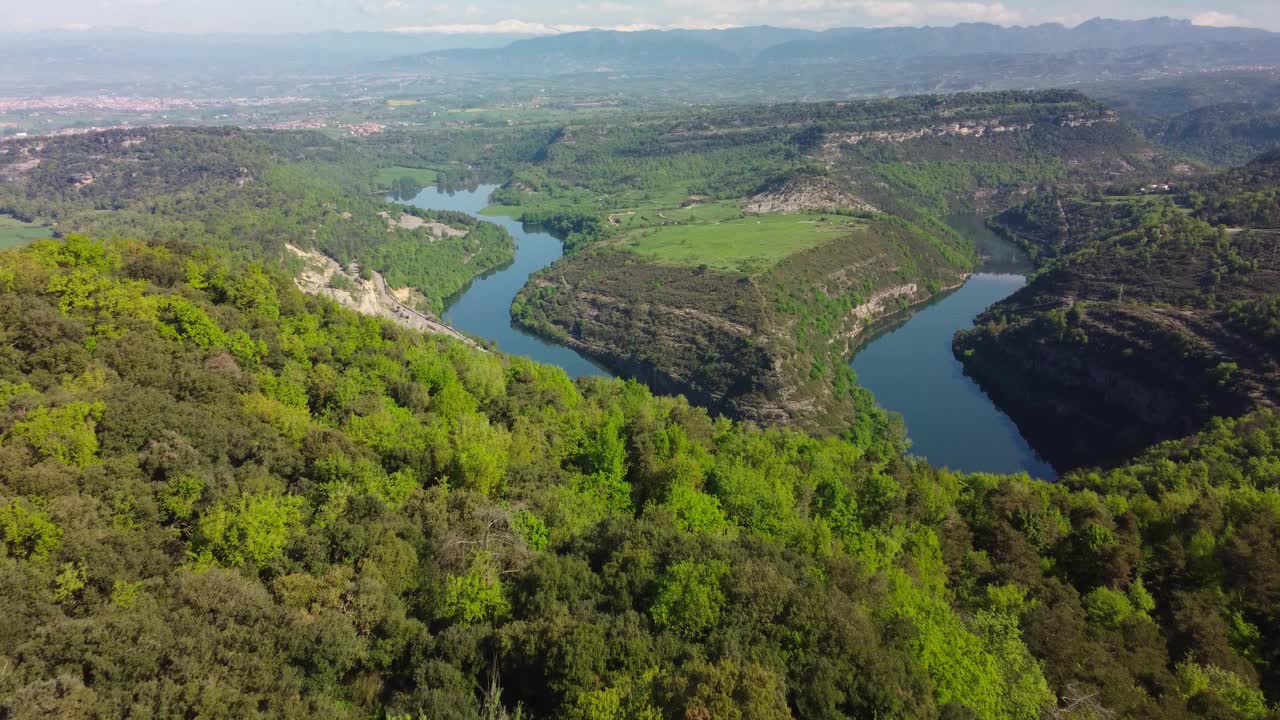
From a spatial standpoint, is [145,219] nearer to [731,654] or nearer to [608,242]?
[608,242]

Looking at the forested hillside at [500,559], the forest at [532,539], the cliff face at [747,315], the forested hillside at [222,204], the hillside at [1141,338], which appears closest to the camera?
the forested hillside at [500,559]

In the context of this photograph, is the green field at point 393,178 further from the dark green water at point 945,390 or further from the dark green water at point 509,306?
the dark green water at point 945,390

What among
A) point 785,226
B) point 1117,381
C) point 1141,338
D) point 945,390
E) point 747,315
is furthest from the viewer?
point 785,226

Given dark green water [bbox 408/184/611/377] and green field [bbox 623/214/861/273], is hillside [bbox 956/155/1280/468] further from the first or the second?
dark green water [bbox 408/184/611/377]

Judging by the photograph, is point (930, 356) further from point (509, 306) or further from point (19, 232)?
point (19, 232)

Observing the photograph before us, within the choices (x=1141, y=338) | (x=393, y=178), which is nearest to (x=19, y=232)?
(x=393, y=178)

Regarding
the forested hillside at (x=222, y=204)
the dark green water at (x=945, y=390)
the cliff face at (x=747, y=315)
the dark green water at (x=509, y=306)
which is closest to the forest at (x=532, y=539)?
the dark green water at (x=945, y=390)

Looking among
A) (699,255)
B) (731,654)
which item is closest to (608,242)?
(699,255)
